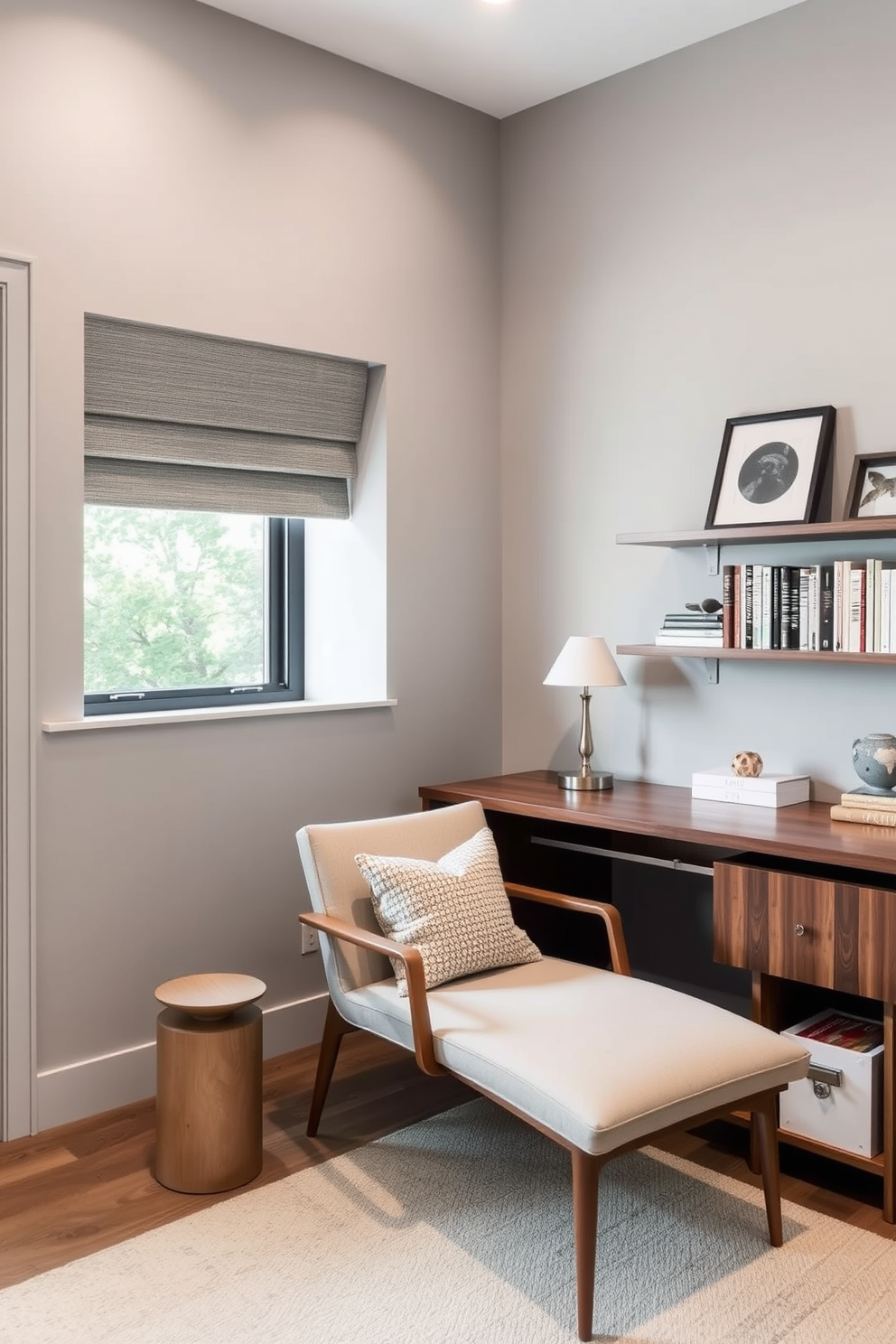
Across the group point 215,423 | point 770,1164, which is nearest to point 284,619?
point 215,423

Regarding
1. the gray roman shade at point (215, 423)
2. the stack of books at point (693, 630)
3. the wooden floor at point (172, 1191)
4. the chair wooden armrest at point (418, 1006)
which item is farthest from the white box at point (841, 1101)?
the gray roman shade at point (215, 423)

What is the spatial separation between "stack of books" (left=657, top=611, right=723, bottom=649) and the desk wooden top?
0.41 meters

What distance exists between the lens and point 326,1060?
2.65 m

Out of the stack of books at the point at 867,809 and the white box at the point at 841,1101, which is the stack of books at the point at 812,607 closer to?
the stack of books at the point at 867,809

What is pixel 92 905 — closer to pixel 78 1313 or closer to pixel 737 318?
pixel 78 1313

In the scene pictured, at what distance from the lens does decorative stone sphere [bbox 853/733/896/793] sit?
8.55 feet

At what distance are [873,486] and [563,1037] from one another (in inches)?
59.4

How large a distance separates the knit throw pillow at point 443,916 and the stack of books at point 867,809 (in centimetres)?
79

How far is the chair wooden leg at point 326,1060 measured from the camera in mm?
2641

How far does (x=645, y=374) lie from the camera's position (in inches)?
128

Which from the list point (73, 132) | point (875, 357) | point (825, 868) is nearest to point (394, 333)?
point (73, 132)

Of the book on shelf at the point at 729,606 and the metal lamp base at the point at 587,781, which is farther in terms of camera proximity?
the metal lamp base at the point at 587,781

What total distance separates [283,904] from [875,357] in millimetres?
2100

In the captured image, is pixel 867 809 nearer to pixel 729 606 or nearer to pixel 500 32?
pixel 729 606
